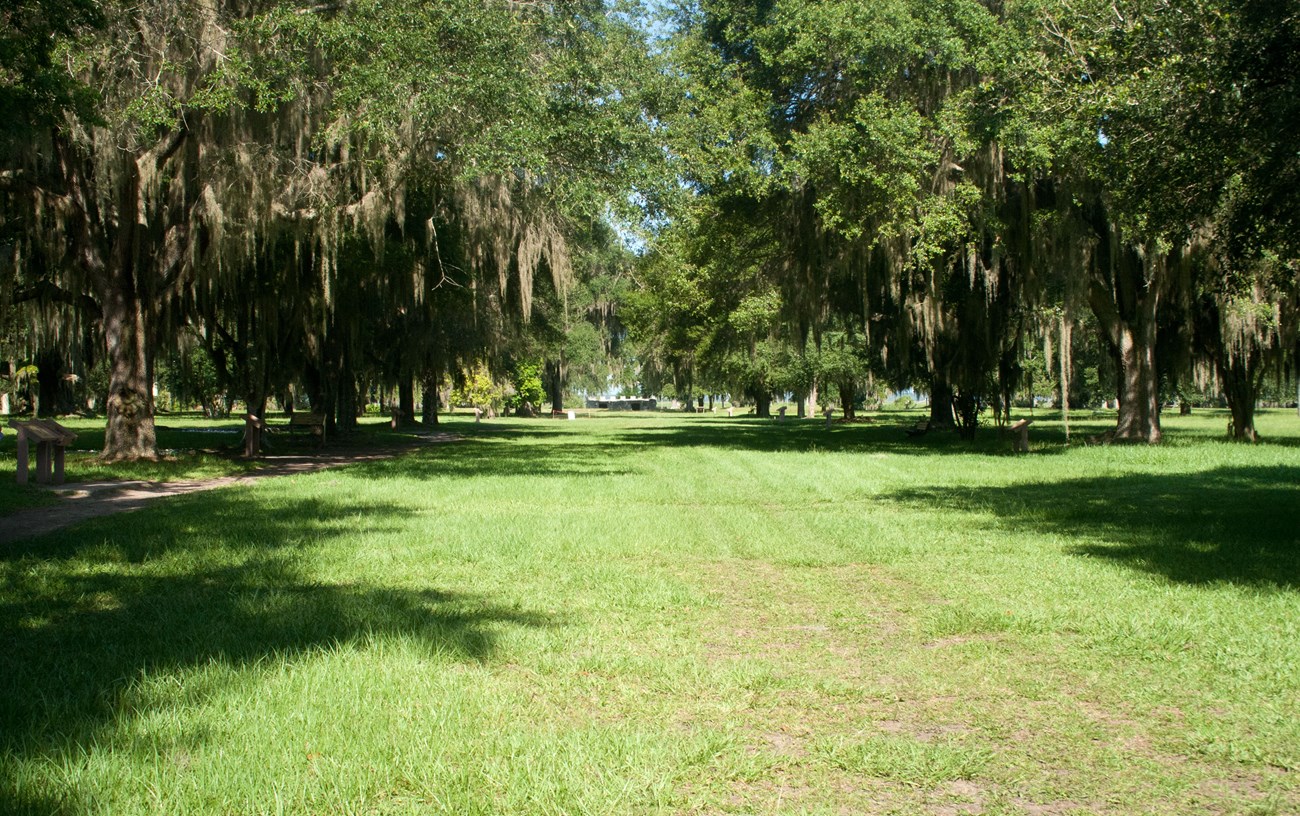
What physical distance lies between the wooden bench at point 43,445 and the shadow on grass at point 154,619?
4932 mm

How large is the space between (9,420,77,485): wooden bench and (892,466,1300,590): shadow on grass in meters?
10.7

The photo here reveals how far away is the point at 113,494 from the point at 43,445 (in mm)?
1698

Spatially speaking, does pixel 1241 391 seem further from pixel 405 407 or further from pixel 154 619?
pixel 405 407

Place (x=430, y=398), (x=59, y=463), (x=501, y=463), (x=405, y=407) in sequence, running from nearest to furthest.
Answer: (x=59, y=463) < (x=501, y=463) < (x=405, y=407) < (x=430, y=398)

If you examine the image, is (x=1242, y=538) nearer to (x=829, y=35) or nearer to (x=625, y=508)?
(x=625, y=508)

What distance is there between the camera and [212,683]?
13.8 ft

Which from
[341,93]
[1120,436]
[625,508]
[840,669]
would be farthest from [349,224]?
[1120,436]

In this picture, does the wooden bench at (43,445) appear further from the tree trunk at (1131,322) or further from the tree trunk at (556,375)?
the tree trunk at (556,375)

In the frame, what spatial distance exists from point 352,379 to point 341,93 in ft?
45.4

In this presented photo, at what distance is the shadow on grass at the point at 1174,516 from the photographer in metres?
7.33

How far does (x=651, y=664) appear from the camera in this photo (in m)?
4.70

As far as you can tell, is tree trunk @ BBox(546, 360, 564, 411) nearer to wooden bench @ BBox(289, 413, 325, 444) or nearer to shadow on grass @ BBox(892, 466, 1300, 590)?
wooden bench @ BBox(289, 413, 325, 444)

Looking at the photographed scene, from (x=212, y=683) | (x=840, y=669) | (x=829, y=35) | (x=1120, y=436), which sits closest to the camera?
(x=212, y=683)

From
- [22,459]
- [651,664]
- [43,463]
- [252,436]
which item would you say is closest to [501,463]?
[252,436]
